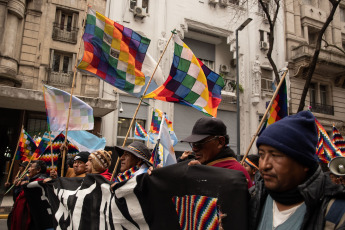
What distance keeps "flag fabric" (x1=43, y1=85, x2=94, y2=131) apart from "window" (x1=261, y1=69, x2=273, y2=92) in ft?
51.2

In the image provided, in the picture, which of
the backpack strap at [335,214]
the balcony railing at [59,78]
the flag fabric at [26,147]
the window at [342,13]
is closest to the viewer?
the backpack strap at [335,214]

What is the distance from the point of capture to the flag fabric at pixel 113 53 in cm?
478

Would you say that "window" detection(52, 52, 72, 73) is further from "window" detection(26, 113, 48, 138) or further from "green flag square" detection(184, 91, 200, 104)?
"green flag square" detection(184, 91, 200, 104)

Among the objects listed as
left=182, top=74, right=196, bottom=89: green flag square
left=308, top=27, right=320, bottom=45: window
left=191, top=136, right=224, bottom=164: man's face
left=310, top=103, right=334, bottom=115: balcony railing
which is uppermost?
left=308, top=27, right=320, bottom=45: window

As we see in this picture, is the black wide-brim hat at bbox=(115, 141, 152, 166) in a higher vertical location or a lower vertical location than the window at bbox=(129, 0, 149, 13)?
lower

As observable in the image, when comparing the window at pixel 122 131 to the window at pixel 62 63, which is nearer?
the window at pixel 62 63

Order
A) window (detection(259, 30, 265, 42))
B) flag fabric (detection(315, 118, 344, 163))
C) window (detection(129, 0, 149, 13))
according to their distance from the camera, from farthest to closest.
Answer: window (detection(259, 30, 265, 42)) < window (detection(129, 0, 149, 13)) < flag fabric (detection(315, 118, 344, 163))

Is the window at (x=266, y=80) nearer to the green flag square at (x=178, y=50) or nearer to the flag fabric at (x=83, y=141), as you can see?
the flag fabric at (x=83, y=141)

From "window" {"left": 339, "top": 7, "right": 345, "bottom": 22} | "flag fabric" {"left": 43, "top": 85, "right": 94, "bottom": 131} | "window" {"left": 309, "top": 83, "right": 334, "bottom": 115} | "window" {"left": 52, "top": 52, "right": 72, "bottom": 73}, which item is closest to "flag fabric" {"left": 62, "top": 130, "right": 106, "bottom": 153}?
"flag fabric" {"left": 43, "top": 85, "right": 94, "bottom": 131}

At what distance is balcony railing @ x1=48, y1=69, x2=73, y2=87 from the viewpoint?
1350 centimetres

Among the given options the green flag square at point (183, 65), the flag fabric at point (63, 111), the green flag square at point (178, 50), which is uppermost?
the green flag square at point (178, 50)

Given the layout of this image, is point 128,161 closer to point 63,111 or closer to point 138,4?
point 63,111

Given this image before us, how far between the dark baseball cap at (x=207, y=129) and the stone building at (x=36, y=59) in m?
10.4

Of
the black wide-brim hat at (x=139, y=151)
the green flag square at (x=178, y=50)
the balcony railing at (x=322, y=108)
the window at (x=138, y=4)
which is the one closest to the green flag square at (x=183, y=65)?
the green flag square at (x=178, y=50)
